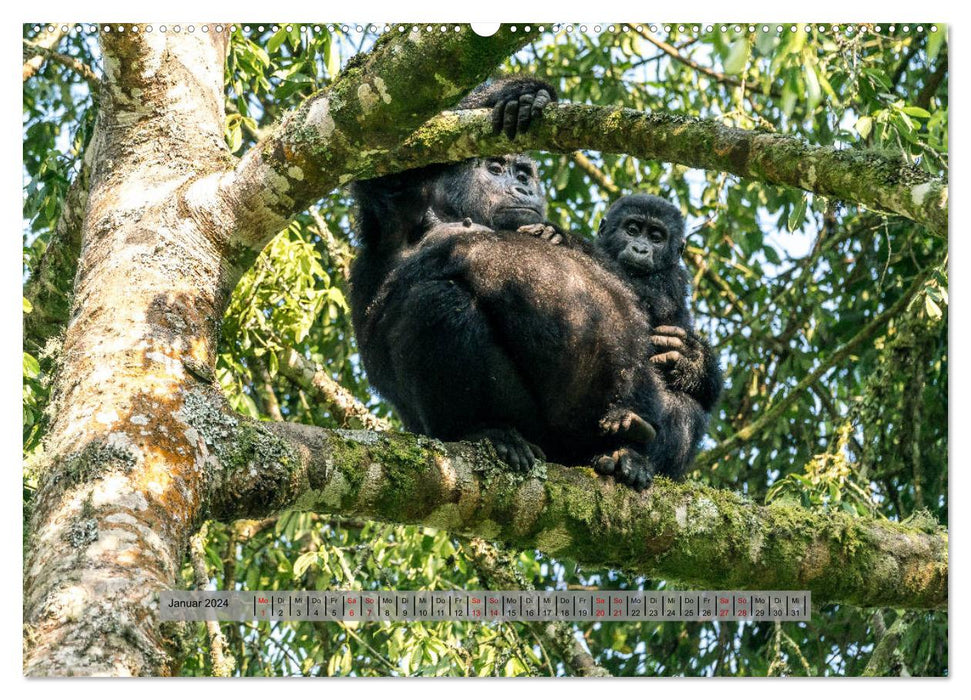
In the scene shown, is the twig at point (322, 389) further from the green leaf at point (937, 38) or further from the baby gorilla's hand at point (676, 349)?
the green leaf at point (937, 38)

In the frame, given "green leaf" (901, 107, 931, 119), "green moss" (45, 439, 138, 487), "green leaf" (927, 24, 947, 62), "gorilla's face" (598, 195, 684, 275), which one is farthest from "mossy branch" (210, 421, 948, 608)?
"green leaf" (927, 24, 947, 62)

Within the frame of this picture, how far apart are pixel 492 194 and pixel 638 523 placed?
1.91 meters

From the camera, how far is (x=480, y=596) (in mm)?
3369

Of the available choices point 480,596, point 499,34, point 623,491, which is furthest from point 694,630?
point 499,34

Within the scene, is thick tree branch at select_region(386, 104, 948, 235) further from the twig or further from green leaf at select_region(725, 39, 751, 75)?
the twig

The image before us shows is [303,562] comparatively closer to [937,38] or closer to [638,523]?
[638,523]

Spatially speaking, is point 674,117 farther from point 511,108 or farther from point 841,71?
point 841,71

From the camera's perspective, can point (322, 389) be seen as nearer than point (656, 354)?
No

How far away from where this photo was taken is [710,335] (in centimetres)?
661

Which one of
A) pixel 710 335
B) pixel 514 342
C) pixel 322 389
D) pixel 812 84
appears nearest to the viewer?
pixel 812 84

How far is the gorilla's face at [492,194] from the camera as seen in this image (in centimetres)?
489

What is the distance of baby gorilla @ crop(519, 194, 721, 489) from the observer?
4.22 metres

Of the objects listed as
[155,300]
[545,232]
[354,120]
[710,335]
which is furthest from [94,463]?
[710,335]

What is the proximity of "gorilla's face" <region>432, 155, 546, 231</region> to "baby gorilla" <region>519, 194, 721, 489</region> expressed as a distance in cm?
37
